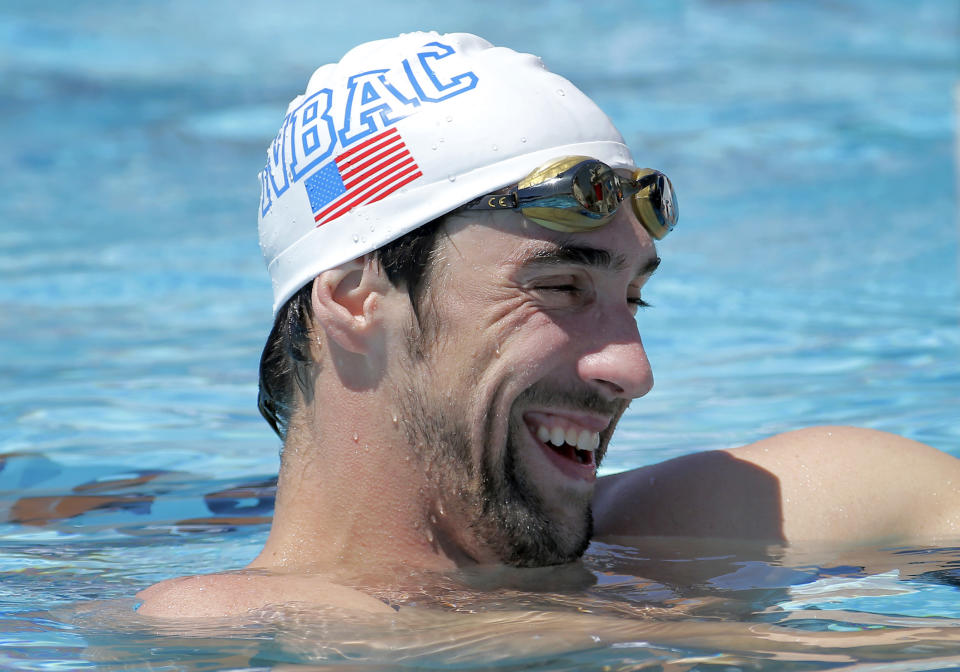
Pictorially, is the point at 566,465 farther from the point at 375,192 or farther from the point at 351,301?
the point at 375,192

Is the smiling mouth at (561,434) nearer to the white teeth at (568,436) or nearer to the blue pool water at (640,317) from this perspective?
the white teeth at (568,436)

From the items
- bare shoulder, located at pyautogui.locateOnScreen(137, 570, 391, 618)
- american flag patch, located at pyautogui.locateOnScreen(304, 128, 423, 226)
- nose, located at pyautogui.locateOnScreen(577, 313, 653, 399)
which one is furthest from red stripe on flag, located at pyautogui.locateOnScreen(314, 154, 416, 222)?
bare shoulder, located at pyautogui.locateOnScreen(137, 570, 391, 618)

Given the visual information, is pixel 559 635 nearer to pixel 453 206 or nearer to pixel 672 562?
pixel 672 562

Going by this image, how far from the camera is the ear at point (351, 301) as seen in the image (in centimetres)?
305

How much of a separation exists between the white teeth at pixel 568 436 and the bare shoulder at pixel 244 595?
0.55 m

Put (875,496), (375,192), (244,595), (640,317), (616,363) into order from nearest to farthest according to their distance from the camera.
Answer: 1. (244,595)
2. (616,363)
3. (375,192)
4. (875,496)
5. (640,317)

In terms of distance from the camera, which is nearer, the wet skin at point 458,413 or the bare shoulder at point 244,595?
the bare shoulder at point 244,595

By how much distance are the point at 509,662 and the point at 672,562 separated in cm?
A: 89

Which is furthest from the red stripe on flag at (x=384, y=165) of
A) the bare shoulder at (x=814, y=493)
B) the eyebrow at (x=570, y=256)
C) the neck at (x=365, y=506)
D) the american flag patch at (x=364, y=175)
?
the bare shoulder at (x=814, y=493)

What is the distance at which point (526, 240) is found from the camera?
9.80 ft

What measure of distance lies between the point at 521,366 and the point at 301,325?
23.7 inches

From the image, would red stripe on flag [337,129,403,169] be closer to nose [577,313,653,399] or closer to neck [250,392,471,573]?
neck [250,392,471,573]

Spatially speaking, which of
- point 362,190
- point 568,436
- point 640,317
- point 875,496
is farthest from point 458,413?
point 640,317

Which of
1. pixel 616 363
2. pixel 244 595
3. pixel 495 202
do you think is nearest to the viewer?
pixel 244 595
